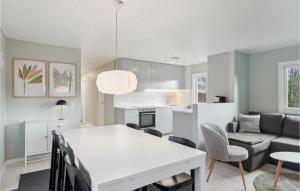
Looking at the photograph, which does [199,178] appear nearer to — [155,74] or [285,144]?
[285,144]

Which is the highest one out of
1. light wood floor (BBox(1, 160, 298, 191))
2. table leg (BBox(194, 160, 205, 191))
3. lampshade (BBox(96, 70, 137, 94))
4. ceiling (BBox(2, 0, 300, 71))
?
ceiling (BBox(2, 0, 300, 71))

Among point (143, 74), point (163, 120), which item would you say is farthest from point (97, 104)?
point (163, 120)

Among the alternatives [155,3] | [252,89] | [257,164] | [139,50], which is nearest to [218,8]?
[155,3]

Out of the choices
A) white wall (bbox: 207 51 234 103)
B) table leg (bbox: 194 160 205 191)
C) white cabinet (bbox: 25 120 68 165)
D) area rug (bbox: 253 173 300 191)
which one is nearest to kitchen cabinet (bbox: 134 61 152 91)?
white wall (bbox: 207 51 234 103)

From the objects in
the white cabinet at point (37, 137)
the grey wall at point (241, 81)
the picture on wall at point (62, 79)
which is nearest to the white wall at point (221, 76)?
the grey wall at point (241, 81)

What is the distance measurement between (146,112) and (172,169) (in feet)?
12.3

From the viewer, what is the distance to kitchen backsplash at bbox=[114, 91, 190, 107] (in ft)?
17.6

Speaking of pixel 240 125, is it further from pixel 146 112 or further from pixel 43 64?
pixel 43 64

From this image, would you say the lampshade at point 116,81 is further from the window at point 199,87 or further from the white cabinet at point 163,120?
the window at point 199,87

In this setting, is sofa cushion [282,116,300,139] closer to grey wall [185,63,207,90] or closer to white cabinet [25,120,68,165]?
grey wall [185,63,207,90]

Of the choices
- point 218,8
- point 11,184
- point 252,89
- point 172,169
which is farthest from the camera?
point 252,89

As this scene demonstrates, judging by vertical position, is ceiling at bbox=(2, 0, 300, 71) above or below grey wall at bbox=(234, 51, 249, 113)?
above

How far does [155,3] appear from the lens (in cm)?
205

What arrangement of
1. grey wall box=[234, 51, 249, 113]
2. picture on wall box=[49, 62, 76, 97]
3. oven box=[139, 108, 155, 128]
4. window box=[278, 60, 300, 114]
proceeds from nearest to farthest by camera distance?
picture on wall box=[49, 62, 76, 97] → window box=[278, 60, 300, 114] → grey wall box=[234, 51, 249, 113] → oven box=[139, 108, 155, 128]
